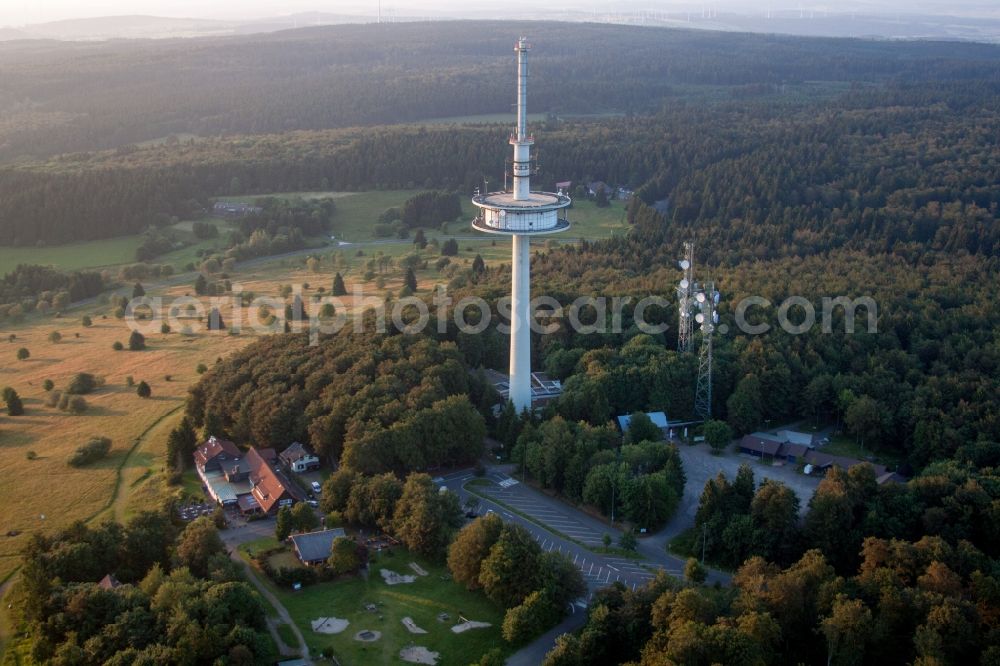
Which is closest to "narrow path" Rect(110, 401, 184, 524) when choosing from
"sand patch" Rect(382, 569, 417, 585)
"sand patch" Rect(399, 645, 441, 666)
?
"sand patch" Rect(382, 569, 417, 585)

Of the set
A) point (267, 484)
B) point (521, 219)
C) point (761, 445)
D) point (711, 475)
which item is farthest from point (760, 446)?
point (267, 484)

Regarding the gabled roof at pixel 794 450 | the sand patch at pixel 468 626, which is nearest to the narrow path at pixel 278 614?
the sand patch at pixel 468 626

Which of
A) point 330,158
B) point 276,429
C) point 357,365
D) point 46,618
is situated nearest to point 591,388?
point 357,365

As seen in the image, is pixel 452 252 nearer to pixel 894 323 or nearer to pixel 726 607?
pixel 894 323

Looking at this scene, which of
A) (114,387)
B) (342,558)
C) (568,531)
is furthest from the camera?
(114,387)

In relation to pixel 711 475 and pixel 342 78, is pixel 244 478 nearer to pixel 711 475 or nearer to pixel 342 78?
pixel 711 475

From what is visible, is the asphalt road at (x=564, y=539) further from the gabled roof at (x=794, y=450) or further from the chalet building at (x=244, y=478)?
the gabled roof at (x=794, y=450)

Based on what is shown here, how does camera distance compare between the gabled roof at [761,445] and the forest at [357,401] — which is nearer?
the forest at [357,401]
